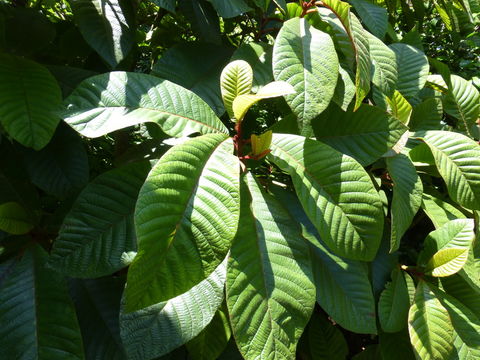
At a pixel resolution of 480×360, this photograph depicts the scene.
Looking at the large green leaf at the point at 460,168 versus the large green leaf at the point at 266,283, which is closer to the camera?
the large green leaf at the point at 266,283

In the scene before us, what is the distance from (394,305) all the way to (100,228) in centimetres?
69

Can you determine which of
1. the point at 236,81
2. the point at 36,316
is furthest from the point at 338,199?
the point at 36,316

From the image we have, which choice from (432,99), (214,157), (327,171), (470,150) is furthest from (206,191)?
(432,99)

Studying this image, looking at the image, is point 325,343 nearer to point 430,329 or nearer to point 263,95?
point 430,329

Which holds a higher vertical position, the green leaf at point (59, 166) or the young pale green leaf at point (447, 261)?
the green leaf at point (59, 166)

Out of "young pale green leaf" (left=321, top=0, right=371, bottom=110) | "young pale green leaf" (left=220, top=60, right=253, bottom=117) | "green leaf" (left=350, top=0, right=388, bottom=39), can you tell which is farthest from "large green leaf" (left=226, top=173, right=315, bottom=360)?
"green leaf" (left=350, top=0, right=388, bottom=39)

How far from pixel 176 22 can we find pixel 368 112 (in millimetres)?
888

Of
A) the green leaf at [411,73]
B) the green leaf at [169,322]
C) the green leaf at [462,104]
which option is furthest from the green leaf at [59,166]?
the green leaf at [462,104]

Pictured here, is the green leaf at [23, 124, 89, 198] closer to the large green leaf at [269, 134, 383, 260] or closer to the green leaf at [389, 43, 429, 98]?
the large green leaf at [269, 134, 383, 260]

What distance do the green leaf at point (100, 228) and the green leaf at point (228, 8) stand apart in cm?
38

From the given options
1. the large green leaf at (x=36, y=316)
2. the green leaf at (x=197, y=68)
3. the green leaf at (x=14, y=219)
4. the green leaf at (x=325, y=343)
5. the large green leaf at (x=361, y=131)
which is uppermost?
the green leaf at (x=197, y=68)

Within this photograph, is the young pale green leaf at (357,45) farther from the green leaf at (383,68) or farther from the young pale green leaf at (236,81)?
the young pale green leaf at (236,81)

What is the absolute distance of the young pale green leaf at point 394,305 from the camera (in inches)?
40.5

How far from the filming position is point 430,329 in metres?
0.98
